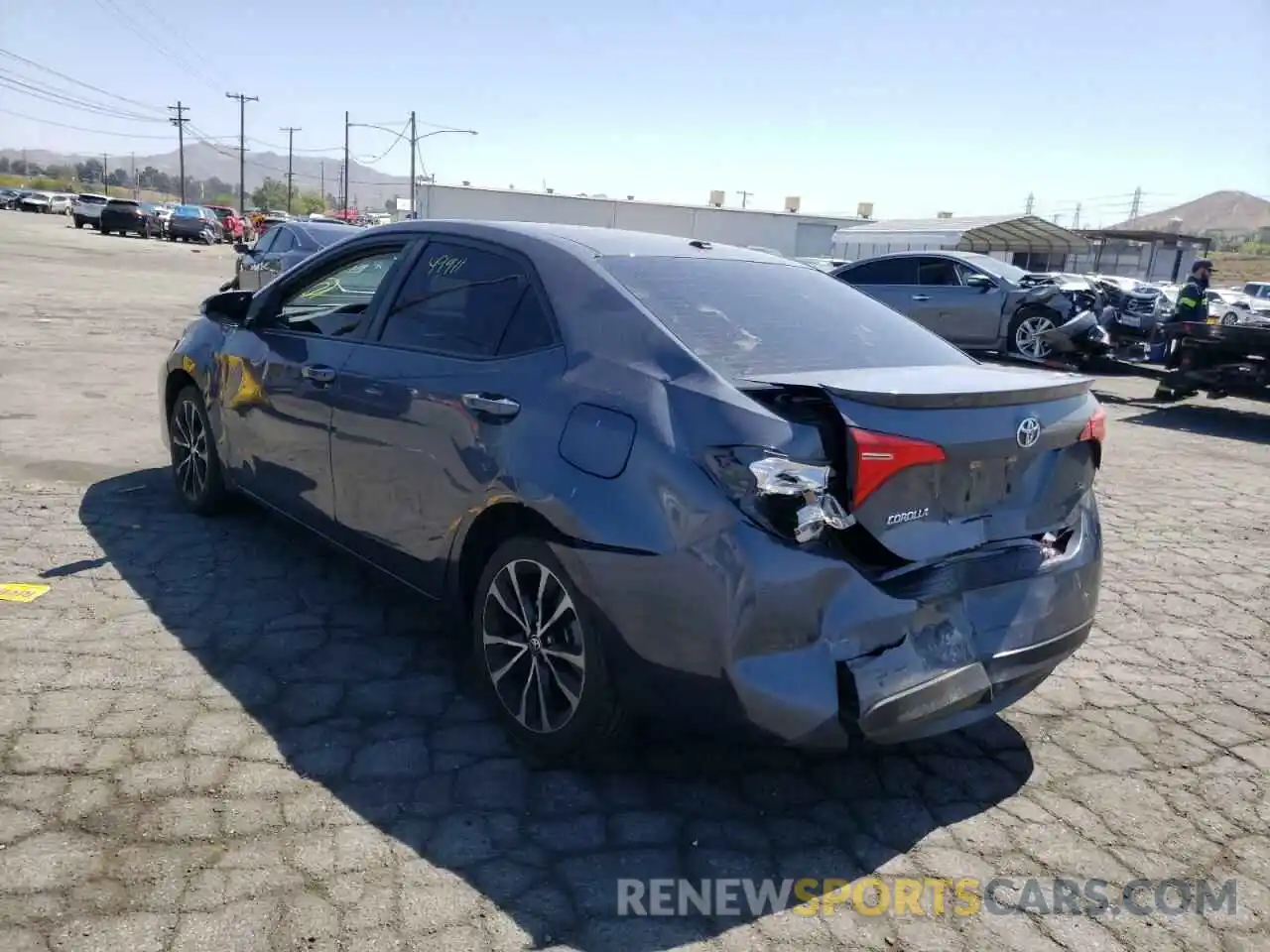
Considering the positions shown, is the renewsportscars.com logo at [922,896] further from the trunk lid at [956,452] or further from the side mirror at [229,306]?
the side mirror at [229,306]

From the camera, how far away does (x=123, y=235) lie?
47.5 m

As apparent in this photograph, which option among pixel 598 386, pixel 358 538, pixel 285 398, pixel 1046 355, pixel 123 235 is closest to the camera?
pixel 598 386

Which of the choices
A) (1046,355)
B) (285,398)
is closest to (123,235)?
(1046,355)

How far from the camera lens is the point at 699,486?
2574mm

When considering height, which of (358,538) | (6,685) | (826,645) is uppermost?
(826,645)

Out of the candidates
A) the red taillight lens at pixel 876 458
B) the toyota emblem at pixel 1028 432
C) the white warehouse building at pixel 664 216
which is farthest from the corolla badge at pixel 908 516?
the white warehouse building at pixel 664 216

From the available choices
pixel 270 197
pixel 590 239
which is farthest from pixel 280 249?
pixel 270 197

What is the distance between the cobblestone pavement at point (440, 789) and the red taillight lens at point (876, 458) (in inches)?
42.4

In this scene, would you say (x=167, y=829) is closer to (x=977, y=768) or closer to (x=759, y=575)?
(x=759, y=575)

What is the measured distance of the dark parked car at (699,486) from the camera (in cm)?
255

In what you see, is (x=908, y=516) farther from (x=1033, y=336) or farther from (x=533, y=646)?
(x=1033, y=336)

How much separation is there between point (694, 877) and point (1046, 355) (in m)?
12.9

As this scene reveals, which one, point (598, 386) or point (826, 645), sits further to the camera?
point (598, 386)

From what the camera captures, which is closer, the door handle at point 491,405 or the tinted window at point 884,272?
the door handle at point 491,405
